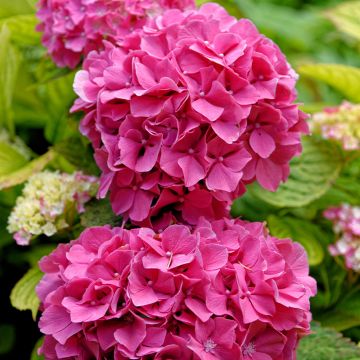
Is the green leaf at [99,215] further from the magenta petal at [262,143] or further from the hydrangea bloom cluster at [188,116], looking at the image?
the magenta petal at [262,143]

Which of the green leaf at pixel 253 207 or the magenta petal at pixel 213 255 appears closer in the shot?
the magenta petal at pixel 213 255

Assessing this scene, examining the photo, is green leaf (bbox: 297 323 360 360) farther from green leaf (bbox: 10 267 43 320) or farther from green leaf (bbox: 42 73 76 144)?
green leaf (bbox: 42 73 76 144)

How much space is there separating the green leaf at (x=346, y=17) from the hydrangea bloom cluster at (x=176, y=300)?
0.92 m

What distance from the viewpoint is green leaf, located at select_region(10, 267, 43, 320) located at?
113 centimetres

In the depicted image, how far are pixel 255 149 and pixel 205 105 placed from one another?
12 cm

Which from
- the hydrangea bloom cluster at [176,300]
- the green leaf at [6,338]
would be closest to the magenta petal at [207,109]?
the hydrangea bloom cluster at [176,300]

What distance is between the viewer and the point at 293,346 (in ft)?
3.07

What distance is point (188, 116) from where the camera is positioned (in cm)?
97

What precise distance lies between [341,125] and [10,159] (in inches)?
26.8

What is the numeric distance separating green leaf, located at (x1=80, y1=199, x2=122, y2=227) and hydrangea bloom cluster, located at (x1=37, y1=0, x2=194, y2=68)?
0.28 metres

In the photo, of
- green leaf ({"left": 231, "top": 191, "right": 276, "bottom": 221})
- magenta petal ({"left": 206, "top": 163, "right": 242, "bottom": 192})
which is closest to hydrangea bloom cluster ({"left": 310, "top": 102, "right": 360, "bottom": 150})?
green leaf ({"left": 231, "top": 191, "right": 276, "bottom": 221})

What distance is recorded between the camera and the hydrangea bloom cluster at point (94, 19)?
1179 mm

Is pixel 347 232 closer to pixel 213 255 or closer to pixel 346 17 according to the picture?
pixel 213 255

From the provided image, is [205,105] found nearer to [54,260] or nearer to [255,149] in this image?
[255,149]
